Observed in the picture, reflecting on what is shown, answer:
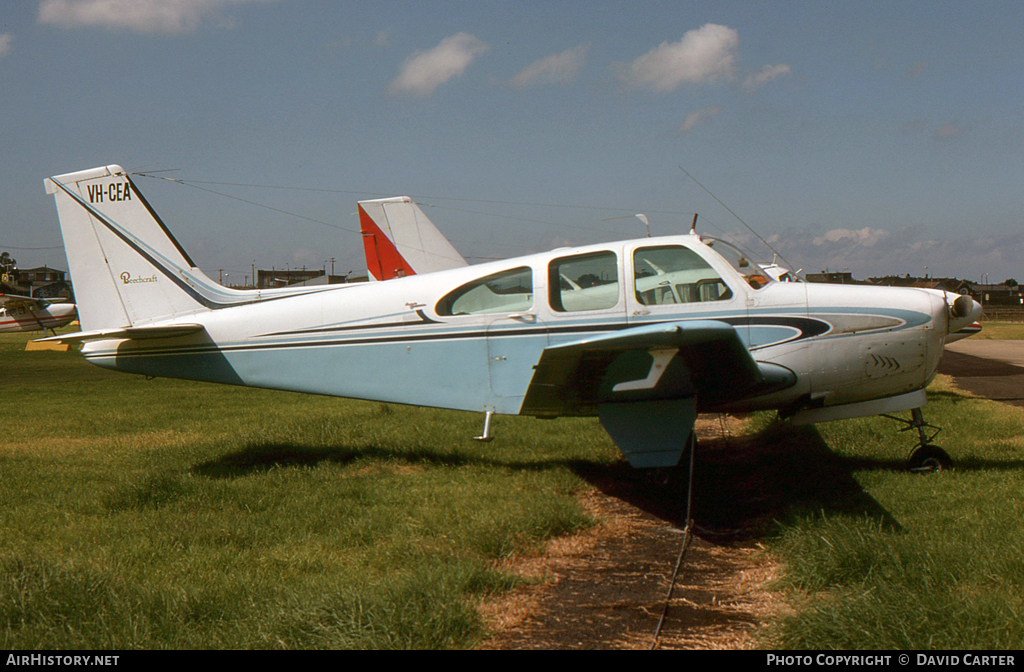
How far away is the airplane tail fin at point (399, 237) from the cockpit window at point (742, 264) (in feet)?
40.1

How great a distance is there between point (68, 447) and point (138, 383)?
9.79 m

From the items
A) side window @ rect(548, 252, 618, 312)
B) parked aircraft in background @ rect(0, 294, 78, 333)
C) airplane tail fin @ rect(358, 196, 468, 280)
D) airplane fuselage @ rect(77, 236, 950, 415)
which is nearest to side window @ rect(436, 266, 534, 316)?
airplane fuselage @ rect(77, 236, 950, 415)

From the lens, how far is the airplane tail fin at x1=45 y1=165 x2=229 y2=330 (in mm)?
7832

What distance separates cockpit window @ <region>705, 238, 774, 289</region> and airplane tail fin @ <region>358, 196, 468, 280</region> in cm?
1222

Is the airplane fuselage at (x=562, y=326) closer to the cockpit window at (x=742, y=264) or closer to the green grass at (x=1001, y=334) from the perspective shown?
the cockpit window at (x=742, y=264)

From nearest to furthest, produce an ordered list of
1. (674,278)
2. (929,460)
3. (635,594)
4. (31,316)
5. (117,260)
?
(635,594)
(674,278)
(929,460)
(117,260)
(31,316)

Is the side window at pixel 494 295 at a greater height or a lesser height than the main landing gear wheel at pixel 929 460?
greater

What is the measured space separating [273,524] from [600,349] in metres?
2.84

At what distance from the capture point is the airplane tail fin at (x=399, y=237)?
18.0 metres

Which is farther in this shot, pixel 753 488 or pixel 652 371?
pixel 753 488

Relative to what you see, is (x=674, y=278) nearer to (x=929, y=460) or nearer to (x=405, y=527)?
(x=929, y=460)

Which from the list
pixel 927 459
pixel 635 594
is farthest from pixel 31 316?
pixel 927 459

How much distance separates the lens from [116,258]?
788 cm

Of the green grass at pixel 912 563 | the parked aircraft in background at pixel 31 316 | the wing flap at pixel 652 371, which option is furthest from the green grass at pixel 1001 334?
the parked aircraft in background at pixel 31 316
